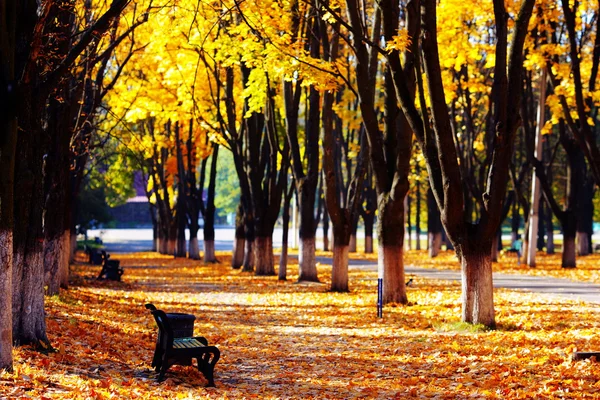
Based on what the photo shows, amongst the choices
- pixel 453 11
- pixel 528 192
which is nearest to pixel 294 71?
pixel 453 11

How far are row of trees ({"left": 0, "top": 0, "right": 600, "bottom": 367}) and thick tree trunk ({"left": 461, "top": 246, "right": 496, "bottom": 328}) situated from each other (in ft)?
0.07

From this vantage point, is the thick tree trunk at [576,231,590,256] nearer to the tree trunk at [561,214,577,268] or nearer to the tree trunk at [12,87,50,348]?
the tree trunk at [561,214,577,268]

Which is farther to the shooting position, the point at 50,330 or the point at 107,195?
the point at 107,195

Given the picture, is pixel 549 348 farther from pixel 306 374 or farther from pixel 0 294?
pixel 0 294

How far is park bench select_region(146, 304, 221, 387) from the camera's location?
9.48 metres

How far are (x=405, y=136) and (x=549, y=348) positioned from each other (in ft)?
23.5

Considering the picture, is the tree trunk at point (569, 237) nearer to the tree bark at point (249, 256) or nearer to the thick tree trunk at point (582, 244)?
the tree bark at point (249, 256)

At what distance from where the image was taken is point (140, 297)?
829 inches

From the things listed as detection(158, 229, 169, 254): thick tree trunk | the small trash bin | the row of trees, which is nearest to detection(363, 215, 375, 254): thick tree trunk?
detection(158, 229, 169, 254): thick tree trunk

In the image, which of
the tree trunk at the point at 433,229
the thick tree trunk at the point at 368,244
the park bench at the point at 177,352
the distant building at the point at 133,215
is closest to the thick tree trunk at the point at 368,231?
the thick tree trunk at the point at 368,244

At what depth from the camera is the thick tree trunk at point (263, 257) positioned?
27.3 m

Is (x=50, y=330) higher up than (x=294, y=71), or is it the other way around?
(x=294, y=71)

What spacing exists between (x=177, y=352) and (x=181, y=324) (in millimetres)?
1087

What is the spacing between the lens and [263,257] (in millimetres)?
27609
